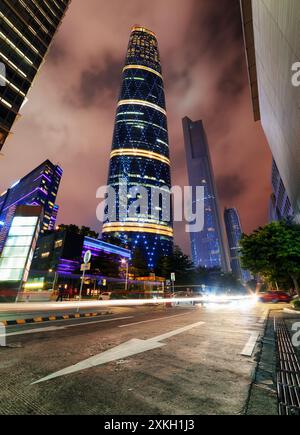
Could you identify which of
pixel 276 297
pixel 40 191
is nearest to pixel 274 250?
pixel 276 297

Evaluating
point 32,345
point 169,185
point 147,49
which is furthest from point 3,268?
point 147,49

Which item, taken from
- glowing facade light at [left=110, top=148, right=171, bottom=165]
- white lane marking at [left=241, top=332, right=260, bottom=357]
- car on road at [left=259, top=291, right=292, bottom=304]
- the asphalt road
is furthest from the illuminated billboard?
glowing facade light at [left=110, top=148, right=171, bottom=165]

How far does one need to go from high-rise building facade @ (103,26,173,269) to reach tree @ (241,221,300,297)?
11106 cm

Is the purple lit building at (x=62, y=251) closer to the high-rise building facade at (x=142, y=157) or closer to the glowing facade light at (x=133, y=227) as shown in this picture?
the glowing facade light at (x=133, y=227)

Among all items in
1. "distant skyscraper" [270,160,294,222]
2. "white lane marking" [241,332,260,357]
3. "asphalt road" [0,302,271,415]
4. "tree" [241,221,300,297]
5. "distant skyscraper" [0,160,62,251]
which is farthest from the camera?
"distant skyscraper" [0,160,62,251]

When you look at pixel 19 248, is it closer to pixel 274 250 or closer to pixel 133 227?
pixel 274 250

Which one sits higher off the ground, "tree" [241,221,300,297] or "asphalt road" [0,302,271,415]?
"tree" [241,221,300,297]

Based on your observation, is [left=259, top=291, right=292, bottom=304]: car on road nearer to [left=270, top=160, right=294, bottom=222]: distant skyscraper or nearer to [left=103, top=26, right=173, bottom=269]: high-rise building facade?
[left=270, top=160, right=294, bottom=222]: distant skyscraper

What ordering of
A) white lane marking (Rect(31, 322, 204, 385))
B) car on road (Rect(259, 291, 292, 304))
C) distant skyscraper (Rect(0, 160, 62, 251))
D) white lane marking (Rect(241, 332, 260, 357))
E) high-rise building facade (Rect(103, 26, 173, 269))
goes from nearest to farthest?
white lane marking (Rect(31, 322, 204, 385)) < white lane marking (Rect(241, 332, 260, 357)) < car on road (Rect(259, 291, 292, 304)) < distant skyscraper (Rect(0, 160, 62, 251)) < high-rise building facade (Rect(103, 26, 173, 269))

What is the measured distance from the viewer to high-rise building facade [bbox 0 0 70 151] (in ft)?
131

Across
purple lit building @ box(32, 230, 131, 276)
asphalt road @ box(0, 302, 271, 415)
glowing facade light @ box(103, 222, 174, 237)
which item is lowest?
asphalt road @ box(0, 302, 271, 415)

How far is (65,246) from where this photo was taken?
207 feet

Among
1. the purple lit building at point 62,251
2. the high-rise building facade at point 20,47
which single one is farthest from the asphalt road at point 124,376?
the purple lit building at point 62,251

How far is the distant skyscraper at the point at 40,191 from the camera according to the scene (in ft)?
426
